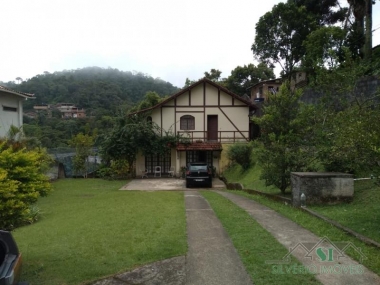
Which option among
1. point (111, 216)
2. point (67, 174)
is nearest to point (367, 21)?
point (111, 216)

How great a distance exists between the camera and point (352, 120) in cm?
635

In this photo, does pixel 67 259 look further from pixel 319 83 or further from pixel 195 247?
pixel 319 83

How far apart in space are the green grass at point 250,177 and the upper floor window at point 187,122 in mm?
4526

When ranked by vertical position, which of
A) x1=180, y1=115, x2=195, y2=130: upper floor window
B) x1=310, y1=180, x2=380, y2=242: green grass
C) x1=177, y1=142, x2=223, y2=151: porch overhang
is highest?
x1=180, y1=115, x2=195, y2=130: upper floor window

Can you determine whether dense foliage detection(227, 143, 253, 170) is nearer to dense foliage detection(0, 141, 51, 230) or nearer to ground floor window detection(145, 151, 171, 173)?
ground floor window detection(145, 151, 171, 173)

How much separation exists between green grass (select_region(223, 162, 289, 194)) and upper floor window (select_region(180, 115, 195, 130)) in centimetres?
453

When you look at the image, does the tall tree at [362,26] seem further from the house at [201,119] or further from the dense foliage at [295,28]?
the house at [201,119]

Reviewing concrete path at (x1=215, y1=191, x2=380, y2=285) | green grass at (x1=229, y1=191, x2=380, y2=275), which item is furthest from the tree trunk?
concrete path at (x1=215, y1=191, x2=380, y2=285)

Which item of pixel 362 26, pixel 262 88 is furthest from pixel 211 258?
pixel 262 88

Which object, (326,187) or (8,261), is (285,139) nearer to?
(326,187)

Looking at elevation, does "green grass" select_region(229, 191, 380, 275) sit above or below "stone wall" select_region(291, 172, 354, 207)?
below

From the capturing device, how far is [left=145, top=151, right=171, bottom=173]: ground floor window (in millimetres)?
25703

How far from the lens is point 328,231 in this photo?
6.28 m

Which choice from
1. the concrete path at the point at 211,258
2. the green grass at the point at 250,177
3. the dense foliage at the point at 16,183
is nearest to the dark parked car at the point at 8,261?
the dense foliage at the point at 16,183
